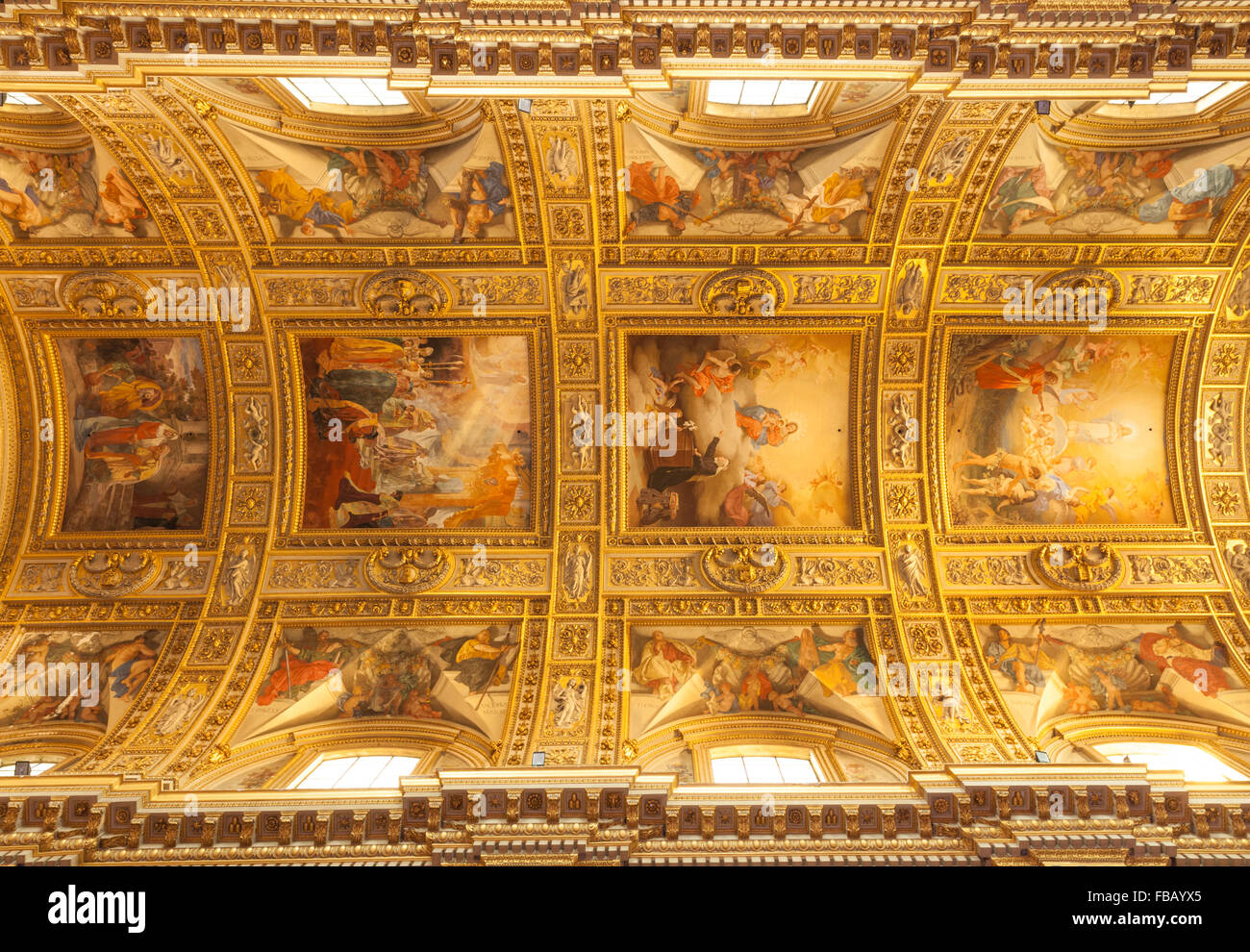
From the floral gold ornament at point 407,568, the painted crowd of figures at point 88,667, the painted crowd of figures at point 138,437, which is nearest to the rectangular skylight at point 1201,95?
the floral gold ornament at point 407,568

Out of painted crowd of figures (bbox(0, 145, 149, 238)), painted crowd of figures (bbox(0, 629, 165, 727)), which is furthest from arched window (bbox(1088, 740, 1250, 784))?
painted crowd of figures (bbox(0, 145, 149, 238))

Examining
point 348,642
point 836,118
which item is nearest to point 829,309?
point 836,118

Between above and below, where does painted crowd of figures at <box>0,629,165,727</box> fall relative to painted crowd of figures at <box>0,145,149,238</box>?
below

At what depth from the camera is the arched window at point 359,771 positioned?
460 inches

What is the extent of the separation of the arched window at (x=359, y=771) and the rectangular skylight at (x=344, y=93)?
1081cm

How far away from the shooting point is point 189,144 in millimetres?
11656

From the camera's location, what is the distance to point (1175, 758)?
39.8ft

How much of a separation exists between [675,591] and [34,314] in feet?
41.9

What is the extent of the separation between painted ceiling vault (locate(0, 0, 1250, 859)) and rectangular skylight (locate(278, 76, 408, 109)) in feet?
0.27

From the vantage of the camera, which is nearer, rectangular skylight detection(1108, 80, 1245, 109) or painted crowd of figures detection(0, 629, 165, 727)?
rectangular skylight detection(1108, 80, 1245, 109)

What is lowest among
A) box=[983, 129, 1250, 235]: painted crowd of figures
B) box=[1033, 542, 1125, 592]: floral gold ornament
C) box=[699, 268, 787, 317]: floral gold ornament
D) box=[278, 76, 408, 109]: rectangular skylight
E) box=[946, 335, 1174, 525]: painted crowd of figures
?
box=[1033, 542, 1125, 592]: floral gold ornament

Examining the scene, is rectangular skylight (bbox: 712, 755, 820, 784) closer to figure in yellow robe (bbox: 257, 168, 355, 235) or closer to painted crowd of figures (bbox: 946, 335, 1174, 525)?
painted crowd of figures (bbox: 946, 335, 1174, 525)

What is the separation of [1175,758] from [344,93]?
57.2ft

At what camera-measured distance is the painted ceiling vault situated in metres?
12.1
